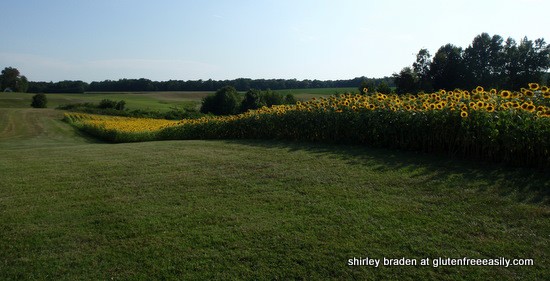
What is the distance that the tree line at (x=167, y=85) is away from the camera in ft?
259

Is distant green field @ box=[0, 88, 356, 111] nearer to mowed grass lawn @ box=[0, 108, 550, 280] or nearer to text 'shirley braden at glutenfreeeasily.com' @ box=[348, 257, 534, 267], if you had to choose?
mowed grass lawn @ box=[0, 108, 550, 280]

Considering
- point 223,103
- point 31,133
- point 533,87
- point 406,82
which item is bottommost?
point 31,133

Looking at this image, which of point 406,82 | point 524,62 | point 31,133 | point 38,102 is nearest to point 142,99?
point 38,102

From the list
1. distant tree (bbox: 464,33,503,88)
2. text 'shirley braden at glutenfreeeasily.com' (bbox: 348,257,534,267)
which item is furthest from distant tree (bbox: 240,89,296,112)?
text 'shirley braden at glutenfreeeasily.com' (bbox: 348,257,534,267)

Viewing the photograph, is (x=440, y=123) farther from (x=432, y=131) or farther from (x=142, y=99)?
(x=142, y=99)

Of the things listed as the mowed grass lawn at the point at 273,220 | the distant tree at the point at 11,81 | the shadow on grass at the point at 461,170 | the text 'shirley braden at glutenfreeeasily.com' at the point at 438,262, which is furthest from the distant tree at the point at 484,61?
the distant tree at the point at 11,81

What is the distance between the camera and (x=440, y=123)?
22.2 ft

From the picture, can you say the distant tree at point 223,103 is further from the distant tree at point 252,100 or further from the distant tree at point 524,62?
the distant tree at point 524,62

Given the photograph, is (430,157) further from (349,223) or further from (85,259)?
(85,259)

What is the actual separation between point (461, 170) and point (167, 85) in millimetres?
88141

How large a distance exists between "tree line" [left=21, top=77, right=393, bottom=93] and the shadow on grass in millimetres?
65850

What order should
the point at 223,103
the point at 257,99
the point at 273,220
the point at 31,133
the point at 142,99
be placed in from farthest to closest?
1. the point at 142,99
2. the point at 223,103
3. the point at 257,99
4. the point at 31,133
5. the point at 273,220

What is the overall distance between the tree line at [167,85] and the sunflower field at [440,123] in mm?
62982

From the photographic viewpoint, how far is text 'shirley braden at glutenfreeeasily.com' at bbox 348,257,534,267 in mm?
3145
